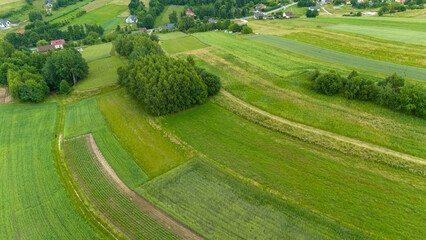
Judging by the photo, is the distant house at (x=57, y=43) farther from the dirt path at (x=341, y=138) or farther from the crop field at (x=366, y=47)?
the crop field at (x=366, y=47)

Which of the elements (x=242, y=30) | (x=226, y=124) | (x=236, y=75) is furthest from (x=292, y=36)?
(x=226, y=124)

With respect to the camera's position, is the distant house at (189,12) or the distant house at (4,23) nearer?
the distant house at (4,23)

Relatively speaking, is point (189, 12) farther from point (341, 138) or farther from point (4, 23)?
point (341, 138)

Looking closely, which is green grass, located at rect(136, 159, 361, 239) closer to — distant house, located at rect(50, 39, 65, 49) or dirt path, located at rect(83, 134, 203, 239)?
dirt path, located at rect(83, 134, 203, 239)

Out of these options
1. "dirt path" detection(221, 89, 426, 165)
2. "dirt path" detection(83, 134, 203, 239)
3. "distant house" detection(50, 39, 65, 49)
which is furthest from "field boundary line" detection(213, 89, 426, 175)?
"distant house" detection(50, 39, 65, 49)

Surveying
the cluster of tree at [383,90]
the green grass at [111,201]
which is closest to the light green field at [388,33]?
the cluster of tree at [383,90]

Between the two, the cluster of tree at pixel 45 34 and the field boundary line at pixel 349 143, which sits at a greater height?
the cluster of tree at pixel 45 34
